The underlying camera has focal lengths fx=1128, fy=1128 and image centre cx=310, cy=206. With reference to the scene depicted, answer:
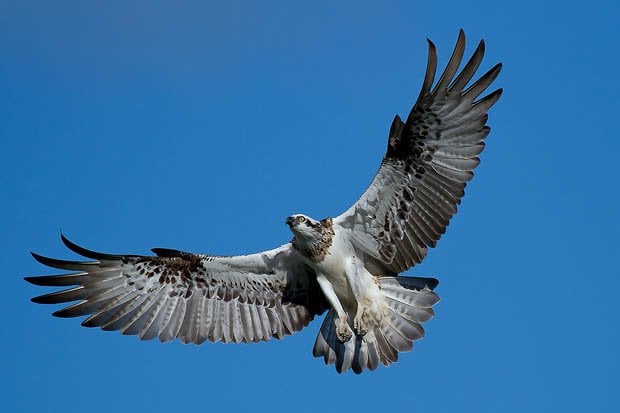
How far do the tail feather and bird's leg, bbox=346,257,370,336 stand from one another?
0.16m

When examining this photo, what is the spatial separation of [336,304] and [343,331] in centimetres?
37

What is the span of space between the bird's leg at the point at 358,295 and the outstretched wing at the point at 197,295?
691 mm

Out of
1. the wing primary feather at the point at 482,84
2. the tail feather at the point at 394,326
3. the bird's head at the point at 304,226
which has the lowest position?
the tail feather at the point at 394,326

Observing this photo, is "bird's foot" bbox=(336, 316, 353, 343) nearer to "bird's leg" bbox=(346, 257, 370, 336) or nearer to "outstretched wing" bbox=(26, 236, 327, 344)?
"bird's leg" bbox=(346, 257, 370, 336)

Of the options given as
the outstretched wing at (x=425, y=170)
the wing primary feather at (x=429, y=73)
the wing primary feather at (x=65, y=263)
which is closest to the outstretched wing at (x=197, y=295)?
the wing primary feather at (x=65, y=263)

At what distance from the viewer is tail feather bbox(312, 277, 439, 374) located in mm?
13773

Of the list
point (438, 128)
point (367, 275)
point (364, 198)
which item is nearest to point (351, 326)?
point (367, 275)

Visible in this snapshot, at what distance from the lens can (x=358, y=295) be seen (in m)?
13.7

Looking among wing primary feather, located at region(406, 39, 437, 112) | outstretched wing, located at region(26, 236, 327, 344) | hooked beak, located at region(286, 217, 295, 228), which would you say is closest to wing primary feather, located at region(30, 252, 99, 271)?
outstretched wing, located at region(26, 236, 327, 344)

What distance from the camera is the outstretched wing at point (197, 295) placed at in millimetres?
14148

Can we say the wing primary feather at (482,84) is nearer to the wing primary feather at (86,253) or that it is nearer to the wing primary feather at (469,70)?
the wing primary feather at (469,70)

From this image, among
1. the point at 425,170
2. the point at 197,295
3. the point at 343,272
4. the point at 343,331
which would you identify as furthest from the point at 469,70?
the point at 197,295

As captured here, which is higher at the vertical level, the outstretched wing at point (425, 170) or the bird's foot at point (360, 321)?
the outstretched wing at point (425, 170)

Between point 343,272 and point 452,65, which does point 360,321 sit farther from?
point 452,65
